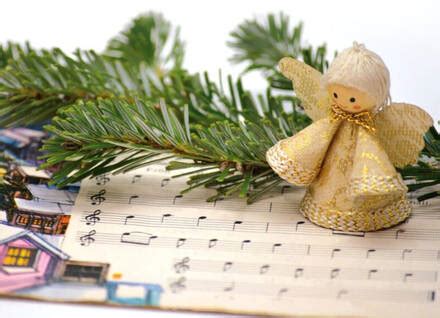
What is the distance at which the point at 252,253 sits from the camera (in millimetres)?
669

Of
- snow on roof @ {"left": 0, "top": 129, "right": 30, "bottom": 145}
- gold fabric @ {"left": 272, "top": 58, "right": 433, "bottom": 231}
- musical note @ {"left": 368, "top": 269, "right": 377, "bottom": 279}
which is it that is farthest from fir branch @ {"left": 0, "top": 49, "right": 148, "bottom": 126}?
musical note @ {"left": 368, "top": 269, "right": 377, "bottom": 279}

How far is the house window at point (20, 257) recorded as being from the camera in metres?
0.65

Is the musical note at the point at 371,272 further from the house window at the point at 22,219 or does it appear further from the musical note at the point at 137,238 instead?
the house window at the point at 22,219

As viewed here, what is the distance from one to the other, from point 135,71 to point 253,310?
40cm

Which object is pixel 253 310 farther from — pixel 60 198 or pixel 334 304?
pixel 60 198

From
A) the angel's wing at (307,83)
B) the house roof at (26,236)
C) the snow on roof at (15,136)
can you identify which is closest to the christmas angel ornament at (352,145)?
the angel's wing at (307,83)

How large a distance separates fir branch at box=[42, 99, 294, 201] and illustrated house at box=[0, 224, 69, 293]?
63 mm

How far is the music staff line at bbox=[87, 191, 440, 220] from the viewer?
2.41ft

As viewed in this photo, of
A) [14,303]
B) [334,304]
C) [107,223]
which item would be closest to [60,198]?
[107,223]

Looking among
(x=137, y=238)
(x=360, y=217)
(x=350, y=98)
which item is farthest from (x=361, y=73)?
(x=137, y=238)

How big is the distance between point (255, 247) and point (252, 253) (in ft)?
0.03

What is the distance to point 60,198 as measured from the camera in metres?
0.76

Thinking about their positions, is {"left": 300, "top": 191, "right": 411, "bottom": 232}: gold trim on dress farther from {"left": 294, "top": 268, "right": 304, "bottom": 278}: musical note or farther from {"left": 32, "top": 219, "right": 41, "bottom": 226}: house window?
{"left": 32, "top": 219, "right": 41, "bottom": 226}: house window

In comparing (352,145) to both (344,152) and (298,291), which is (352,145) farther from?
(298,291)
